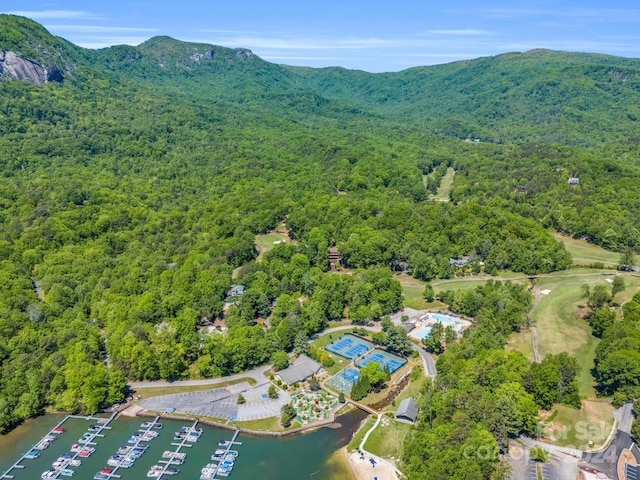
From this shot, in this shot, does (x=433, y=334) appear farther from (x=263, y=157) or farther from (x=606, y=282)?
(x=263, y=157)

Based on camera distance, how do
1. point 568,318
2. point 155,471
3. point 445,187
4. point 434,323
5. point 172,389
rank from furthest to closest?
point 445,187, point 434,323, point 568,318, point 172,389, point 155,471

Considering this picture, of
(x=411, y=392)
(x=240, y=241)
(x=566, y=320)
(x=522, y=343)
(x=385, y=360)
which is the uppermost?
(x=240, y=241)

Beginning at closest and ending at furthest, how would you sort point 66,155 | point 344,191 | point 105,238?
point 105,238, point 344,191, point 66,155

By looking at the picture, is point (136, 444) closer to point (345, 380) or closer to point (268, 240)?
point (345, 380)

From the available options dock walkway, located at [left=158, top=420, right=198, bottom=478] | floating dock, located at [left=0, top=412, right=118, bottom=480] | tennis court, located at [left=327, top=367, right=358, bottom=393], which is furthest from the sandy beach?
floating dock, located at [left=0, top=412, right=118, bottom=480]

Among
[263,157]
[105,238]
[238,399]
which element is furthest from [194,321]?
[263,157]

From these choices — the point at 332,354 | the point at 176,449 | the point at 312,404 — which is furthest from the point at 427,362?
the point at 176,449

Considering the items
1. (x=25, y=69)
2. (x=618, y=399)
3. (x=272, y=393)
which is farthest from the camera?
(x=25, y=69)
